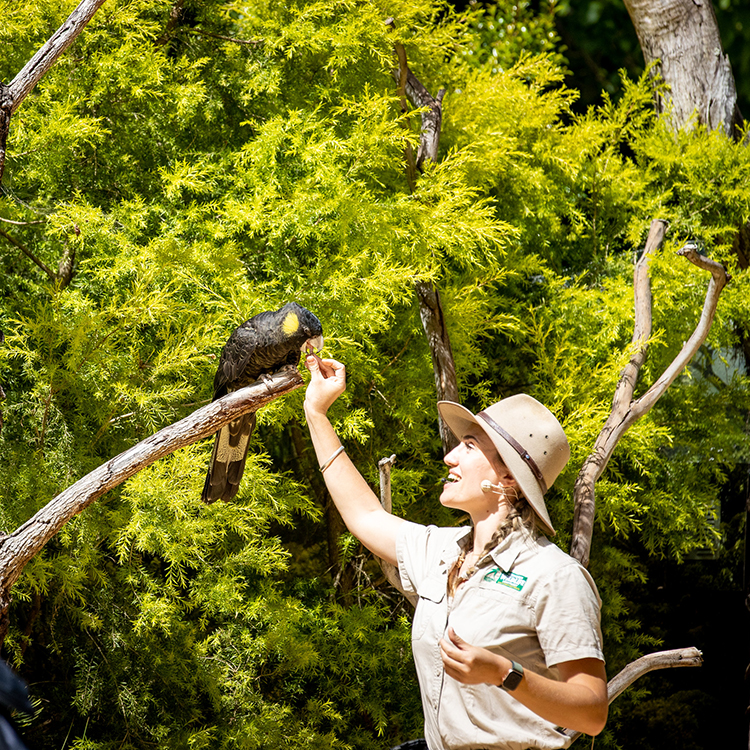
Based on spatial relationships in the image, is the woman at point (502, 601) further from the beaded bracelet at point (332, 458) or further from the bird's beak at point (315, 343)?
the bird's beak at point (315, 343)

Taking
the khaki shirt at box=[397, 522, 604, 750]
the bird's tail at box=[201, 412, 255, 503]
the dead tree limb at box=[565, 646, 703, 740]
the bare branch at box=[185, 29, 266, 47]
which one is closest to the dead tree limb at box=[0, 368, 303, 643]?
the bird's tail at box=[201, 412, 255, 503]

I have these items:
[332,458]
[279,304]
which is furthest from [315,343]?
[279,304]

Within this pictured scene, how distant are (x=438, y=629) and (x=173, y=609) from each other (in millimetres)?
1871

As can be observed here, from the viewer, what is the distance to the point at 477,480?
1.33 m

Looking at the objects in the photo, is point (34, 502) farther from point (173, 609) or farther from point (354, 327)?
point (354, 327)

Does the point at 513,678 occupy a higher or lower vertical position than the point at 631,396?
higher

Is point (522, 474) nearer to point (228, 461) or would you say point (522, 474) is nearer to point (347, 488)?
point (347, 488)

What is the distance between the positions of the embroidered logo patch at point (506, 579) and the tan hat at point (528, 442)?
117 millimetres

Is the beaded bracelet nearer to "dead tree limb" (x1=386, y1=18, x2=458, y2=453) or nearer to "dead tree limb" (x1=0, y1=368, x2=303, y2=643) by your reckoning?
"dead tree limb" (x1=0, y1=368, x2=303, y2=643)

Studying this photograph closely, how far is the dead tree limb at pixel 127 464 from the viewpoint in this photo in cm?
187

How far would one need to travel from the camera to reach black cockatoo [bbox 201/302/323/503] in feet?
6.68

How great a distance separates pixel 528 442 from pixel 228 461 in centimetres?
98

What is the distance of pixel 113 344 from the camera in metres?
2.88

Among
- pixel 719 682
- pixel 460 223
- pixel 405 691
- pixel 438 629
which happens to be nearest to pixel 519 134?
pixel 460 223
